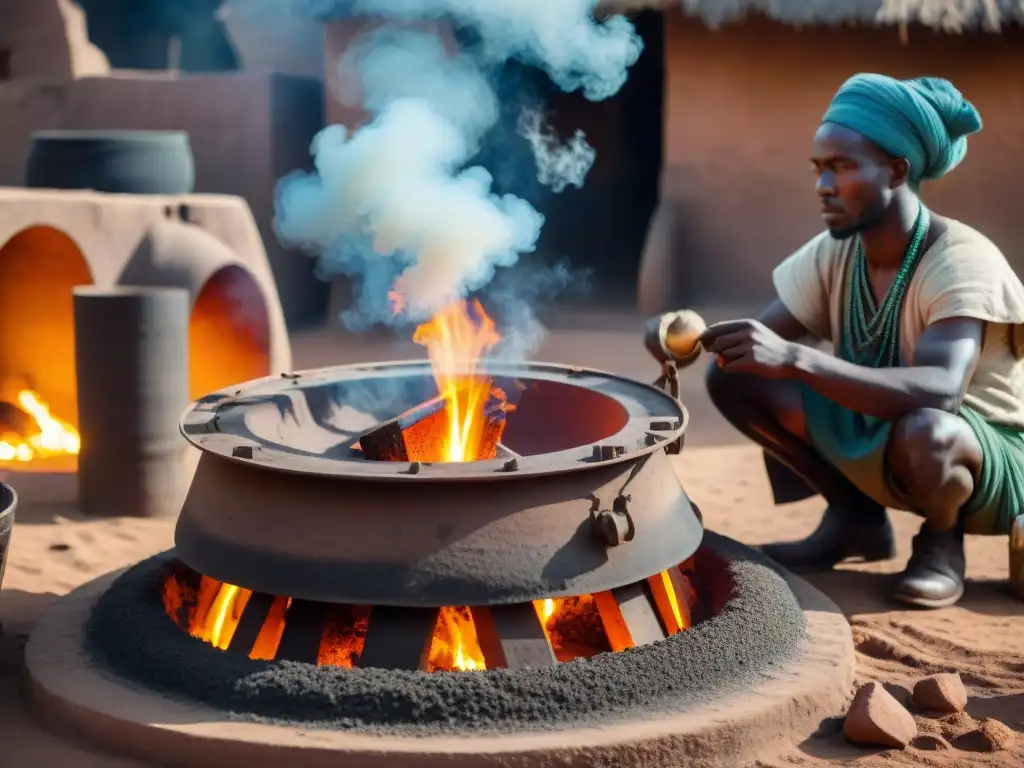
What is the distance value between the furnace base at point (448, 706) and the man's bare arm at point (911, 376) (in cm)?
78

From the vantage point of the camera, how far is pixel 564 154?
12148 mm

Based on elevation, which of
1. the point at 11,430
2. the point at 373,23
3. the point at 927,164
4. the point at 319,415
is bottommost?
the point at 11,430

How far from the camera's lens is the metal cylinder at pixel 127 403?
4984 mm

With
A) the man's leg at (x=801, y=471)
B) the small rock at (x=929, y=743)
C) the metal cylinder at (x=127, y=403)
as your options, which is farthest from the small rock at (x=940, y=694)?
the metal cylinder at (x=127, y=403)

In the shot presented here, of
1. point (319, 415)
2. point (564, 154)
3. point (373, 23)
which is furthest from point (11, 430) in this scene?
point (564, 154)

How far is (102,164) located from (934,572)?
4993 millimetres

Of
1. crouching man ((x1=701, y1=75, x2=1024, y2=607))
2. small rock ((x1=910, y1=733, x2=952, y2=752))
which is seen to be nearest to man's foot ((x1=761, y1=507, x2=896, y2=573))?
crouching man ((x1=701, y1=75, x2=1024, y2=607))

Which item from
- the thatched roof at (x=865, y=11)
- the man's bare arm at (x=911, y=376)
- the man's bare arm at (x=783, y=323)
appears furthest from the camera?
the thatched roof at (x=865, y=11)

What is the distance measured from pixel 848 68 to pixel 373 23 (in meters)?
3.44

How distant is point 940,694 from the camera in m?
3.12

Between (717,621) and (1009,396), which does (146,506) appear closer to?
(717,621)

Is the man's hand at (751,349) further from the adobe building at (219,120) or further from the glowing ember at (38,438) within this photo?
the adobe building at (219,120)

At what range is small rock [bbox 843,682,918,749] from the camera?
9.42 ft

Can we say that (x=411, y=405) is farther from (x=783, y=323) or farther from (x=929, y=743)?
(x=929, y=743)
